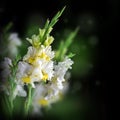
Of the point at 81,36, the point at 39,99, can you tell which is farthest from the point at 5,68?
the point at 81,36

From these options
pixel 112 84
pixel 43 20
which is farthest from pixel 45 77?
pixel 112 84

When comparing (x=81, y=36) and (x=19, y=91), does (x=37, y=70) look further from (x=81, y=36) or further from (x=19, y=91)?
(x=81, y=36)

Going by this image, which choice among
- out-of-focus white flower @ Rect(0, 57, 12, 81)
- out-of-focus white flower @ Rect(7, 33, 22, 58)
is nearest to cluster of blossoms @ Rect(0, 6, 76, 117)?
out-of-focus white flower @ Rect(0, 57, 12, 81)

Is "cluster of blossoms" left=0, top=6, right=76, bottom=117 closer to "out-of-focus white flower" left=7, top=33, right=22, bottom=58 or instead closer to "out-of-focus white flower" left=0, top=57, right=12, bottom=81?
"out-of-focus white flower" left=0, top=57, right=12, bottom=81

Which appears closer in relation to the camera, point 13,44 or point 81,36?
point 13,44

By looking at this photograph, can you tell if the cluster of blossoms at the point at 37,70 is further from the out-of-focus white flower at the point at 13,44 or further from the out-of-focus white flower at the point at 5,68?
the out-of-focus white flower at the point at 13,44

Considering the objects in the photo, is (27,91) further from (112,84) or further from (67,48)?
(112,84)

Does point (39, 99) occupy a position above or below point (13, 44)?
below
